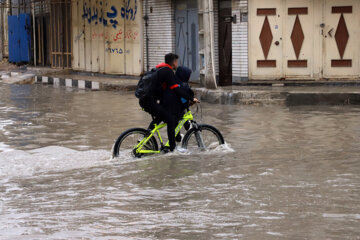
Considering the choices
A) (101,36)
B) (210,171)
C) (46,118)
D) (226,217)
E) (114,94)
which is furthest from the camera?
(101,36)

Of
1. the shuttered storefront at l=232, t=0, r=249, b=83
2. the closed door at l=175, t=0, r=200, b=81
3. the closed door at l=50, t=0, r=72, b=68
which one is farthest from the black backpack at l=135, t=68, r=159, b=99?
the closed door at l=50, t=0, r=72, b=68

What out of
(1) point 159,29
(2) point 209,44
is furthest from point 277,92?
(1) point 159,29

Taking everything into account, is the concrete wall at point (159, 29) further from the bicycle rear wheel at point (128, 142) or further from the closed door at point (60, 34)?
the bicycle rear wheel at point (128, 142)

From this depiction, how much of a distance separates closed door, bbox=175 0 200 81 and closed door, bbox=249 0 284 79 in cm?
214

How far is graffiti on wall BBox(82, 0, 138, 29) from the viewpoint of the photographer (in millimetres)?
21103

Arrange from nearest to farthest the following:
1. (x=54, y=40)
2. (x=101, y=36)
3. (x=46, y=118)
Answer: (x=46, y=118) < (x=101, y=36) < (x=54, y=40)

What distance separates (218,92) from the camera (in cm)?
1552

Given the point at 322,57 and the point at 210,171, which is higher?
the point at 322,57

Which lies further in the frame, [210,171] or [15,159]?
[15,159]

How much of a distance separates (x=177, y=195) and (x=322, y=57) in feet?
36.3

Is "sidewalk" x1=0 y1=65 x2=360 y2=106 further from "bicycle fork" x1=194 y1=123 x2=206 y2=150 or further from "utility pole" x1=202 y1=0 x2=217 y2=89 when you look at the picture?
"bicycle fork" x1=194 y1=123 x2=206 y2=150

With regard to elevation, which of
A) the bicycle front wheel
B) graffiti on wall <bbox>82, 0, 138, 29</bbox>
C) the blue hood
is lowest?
the bicycle front wheel

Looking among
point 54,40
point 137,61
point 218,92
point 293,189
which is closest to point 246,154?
point 293,189

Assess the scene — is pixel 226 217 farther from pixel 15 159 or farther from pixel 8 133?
pixel 8 133
